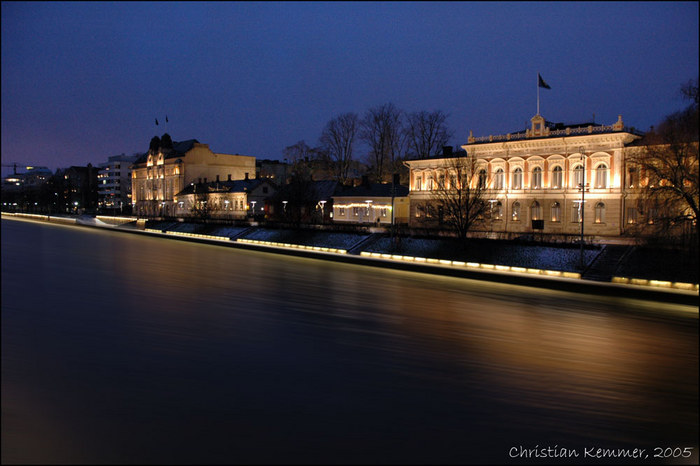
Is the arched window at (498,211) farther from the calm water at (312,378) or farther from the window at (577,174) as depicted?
the calm water at (312,378)

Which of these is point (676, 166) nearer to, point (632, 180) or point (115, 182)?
point (632, 180)

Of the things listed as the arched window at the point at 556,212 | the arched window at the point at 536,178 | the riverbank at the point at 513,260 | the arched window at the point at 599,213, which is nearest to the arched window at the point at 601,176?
the arched window at the point at 599,213

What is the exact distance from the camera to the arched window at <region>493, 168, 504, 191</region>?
51.2 metres

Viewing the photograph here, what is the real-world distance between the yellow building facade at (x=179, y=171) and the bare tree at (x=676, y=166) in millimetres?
76184

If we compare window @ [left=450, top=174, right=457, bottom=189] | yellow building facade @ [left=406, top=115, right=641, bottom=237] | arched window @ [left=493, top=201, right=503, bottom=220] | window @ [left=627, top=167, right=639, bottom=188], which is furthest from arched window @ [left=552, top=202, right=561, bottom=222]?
window @ [left=450, top=174, right=457, bottom=189]

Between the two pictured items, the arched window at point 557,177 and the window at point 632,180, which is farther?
the arched window at point 557,177

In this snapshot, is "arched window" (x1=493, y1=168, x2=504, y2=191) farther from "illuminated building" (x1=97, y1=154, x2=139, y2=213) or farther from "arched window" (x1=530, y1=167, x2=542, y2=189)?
"illuminated building" (x1=97, y1=154, x2=139, y2=213)

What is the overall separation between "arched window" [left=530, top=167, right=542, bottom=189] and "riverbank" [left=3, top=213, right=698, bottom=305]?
40.1 ft

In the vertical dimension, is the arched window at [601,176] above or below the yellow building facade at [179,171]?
below

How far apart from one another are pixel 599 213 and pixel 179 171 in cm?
7902

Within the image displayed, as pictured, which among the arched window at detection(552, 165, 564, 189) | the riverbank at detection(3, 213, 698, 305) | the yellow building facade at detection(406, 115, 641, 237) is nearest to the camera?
the riverbank at detection(3, 213, 698, 305)

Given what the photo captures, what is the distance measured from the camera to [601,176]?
147ft

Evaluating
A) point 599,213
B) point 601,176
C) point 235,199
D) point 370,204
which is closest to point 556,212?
point 599,213

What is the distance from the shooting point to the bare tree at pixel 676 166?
2792 cm
